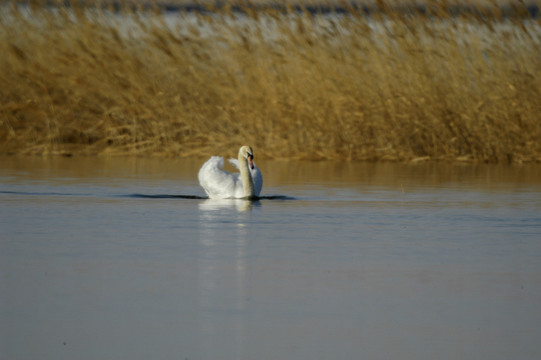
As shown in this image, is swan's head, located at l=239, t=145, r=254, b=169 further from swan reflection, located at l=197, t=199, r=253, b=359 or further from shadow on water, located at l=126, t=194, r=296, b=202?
swan reflection, located at l=197, t=199, r=253, b=359

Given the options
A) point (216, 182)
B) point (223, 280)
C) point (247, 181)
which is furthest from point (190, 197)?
point (223, 280)

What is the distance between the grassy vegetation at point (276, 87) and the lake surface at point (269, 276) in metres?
3.87

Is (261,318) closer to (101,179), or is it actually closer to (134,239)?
(134,239)

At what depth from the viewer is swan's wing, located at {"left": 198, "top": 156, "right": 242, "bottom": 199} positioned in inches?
328

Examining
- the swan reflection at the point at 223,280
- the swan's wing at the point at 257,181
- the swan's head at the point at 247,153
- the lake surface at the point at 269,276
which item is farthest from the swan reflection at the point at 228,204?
the swan's head at the point at 247,153

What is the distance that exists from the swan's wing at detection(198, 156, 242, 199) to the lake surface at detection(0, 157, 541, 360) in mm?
256

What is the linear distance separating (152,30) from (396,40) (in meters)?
2.78

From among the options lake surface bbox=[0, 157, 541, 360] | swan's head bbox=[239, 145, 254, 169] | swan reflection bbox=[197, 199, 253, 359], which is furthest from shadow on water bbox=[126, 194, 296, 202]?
swan reflection bbox=[197, 199, 253, 359]

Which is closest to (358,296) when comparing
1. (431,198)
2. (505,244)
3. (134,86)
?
(505,244)

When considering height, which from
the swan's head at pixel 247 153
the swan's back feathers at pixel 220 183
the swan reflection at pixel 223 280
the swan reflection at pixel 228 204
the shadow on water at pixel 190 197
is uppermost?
the swan's head at pixel 247 153

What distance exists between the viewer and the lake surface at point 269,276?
328 cm

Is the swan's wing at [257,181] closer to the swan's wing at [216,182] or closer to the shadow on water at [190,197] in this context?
the shadow on water at [190,197]

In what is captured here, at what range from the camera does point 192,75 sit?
13016mm

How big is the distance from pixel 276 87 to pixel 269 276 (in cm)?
817
